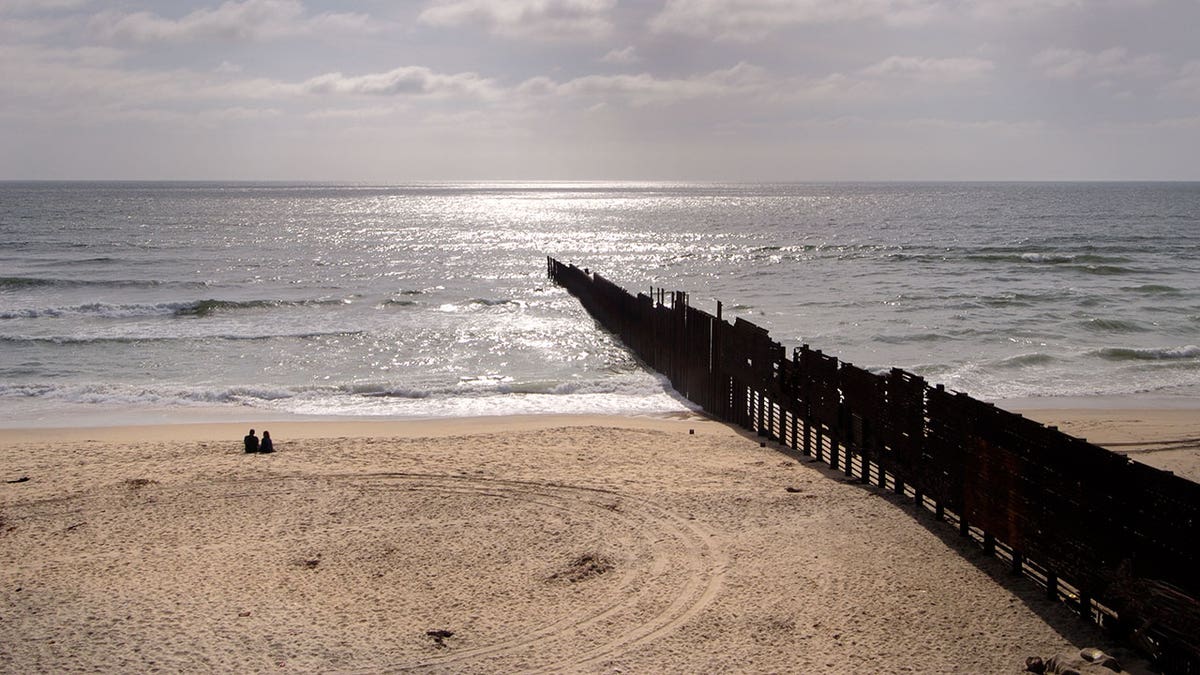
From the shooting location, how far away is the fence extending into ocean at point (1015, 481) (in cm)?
777

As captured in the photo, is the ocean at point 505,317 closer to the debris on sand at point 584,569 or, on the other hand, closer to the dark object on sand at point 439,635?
the debris on sand at point 584,569

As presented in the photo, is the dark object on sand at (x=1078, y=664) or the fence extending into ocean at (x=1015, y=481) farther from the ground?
the fence extending into ocean at (x=1015, y=481)

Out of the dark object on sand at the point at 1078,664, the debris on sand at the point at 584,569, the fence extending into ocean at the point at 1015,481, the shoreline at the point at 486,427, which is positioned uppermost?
the fence extending into ocean at the point at 1015,481

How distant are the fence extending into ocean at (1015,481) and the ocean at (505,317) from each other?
17.1 ft

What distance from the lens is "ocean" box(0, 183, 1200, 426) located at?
72.5 ft

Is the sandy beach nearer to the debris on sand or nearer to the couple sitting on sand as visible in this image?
the debris on sand

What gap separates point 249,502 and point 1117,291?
38.3 m

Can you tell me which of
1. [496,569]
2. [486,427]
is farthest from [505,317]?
[496,569]

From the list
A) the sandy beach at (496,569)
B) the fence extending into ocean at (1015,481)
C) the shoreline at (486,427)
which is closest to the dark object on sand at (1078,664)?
the sandy beach at (496,569)

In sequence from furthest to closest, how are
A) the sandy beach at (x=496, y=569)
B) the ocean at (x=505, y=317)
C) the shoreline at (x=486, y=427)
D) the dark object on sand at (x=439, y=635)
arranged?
the ocean at (x=505, y=317) → the shoreline at (x=486, y=427) → the dark object on sand at (x=439, y=635) → the sandy beach at (x=496, y=569)

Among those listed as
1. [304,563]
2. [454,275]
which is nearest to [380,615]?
[304,563]

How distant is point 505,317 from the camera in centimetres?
3572

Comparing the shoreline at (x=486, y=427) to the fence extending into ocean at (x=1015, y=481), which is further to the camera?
the shoreline at (x=486, y=427)

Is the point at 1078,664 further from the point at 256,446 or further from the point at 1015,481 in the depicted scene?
the point at 256,446
